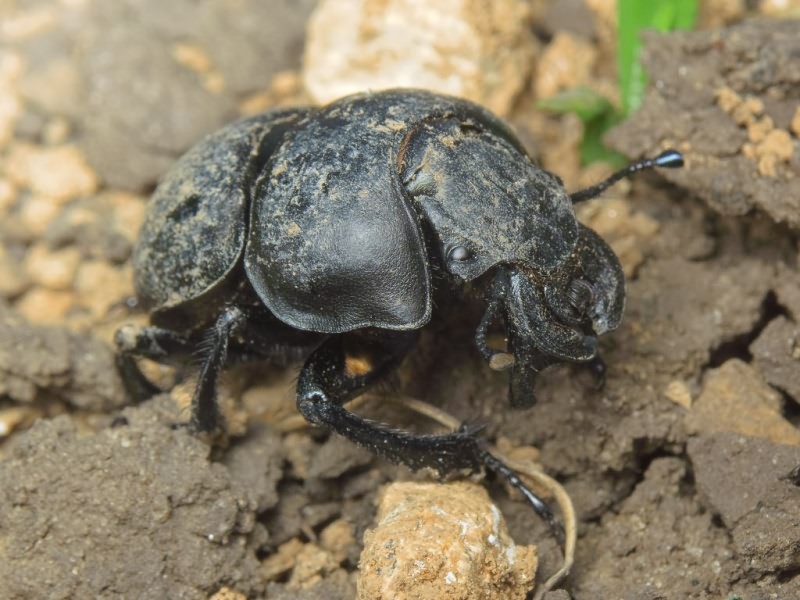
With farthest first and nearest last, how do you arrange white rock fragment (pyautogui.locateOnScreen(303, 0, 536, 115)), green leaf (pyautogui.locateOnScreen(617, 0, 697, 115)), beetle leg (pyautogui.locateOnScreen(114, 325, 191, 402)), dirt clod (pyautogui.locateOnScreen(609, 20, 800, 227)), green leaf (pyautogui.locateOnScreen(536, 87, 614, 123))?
white rock fragment (pyautogui.locateOnScreen(303, 0, 536, 115)), green leaf (pyautogui.locateOnScreen(617, 0, 697, 115)), green leaf (pyautogui.locateOnScreen(536, 87, 614, 123)), beetle leg (pyautogui.locateOnScreen(114, 325, 191, 402)), dirt clod (pyautogui.locateOnScreen(609, 20, 800, 227))

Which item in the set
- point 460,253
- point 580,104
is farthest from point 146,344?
point 580,104

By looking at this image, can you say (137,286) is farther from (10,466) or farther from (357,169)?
(357,169)

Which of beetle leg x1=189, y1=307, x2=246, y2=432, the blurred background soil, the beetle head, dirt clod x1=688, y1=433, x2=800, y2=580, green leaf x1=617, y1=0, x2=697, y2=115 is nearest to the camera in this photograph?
dirt clod x1=688, y1=433, x2=800, y2=580

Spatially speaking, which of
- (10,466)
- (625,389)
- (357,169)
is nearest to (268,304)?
(357,169)

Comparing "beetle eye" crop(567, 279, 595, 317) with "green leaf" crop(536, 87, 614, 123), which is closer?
"beetle eye" crop(567, 279, 595, 317)

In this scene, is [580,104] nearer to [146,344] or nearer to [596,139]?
[596,139]

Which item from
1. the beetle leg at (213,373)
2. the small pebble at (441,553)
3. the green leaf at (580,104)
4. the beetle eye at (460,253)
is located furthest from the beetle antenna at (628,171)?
the beetle leg at (213,373)

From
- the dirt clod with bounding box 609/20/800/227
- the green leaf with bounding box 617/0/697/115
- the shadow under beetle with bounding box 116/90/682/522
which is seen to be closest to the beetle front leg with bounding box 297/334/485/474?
the shadow under beetle with bounding box 116/90/682/522

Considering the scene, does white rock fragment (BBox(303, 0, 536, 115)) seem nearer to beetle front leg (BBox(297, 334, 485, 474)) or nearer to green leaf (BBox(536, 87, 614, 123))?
green leaf (BBox(536, 87, 614, 123))
